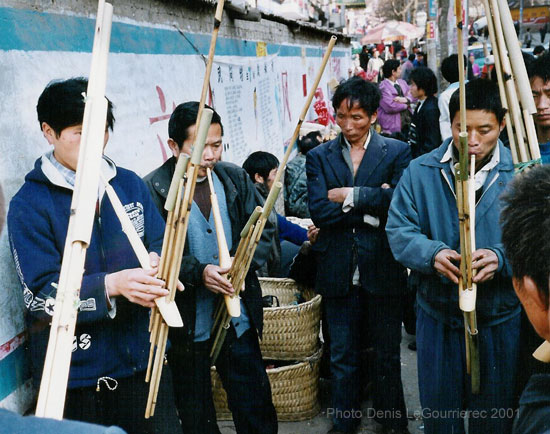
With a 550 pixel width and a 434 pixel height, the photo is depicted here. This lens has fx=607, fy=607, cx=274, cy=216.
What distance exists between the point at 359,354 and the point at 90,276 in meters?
1.86

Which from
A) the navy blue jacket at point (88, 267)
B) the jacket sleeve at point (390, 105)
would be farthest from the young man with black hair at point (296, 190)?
the jacket sleeve at point (390, 105)

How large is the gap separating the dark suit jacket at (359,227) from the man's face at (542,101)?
632 millimetres

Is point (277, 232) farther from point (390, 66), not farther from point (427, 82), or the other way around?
point (390, 66)

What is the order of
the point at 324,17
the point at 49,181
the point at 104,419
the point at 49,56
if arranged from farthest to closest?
the point at 324,17, the point at 49,56, the point at 104,419, the point at 49,181

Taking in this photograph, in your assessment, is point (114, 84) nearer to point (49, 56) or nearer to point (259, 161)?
point (49, 56)

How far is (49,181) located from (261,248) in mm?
1067

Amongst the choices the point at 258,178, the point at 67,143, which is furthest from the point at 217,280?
the point at 258,178

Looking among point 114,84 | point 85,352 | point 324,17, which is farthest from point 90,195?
Result: point 324,17

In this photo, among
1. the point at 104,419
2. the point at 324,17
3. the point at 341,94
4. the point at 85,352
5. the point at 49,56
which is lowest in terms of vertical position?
the point at 104,419

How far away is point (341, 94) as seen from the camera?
10.0 feet

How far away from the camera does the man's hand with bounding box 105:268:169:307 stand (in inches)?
65.6

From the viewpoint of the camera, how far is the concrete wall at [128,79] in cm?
207

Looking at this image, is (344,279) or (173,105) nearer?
(344,279)

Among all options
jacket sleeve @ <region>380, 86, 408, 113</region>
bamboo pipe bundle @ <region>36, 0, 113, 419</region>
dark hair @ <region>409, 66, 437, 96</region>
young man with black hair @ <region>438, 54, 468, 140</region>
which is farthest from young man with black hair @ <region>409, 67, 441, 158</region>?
bamboo pipe bundle @ <region>36, 0, 113, 419</region>
